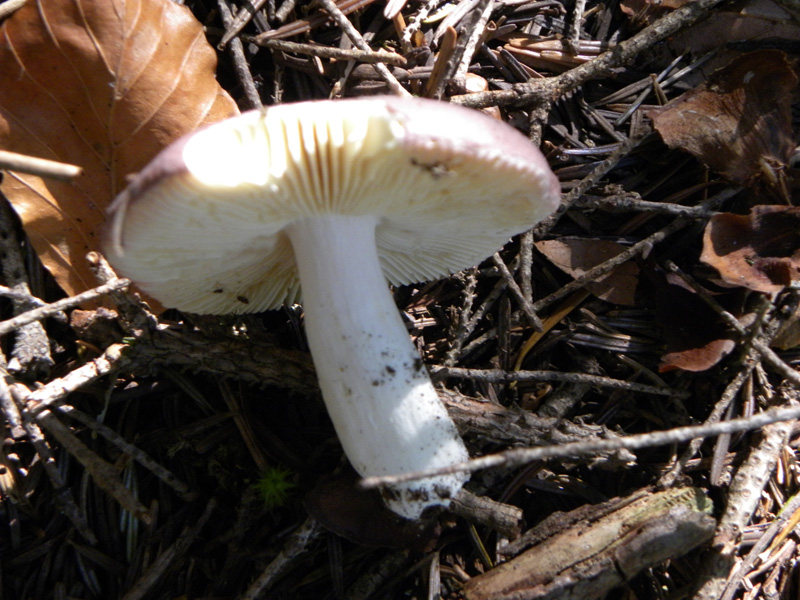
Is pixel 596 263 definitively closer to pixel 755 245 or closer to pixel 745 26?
pixel 755 245

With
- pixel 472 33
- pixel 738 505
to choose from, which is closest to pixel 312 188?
pixel 472 33

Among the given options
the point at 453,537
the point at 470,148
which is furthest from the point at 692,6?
the point at 453,537

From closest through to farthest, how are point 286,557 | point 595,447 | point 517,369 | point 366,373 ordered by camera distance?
1. point 595,447
2. point 366,373
3. point 286,557
4. point 517,369

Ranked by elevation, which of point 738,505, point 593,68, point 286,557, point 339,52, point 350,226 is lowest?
point 738,505

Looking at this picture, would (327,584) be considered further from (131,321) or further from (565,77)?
(565,77)

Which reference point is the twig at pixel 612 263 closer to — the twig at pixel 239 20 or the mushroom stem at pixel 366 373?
the mushroom stem at pixel 366 373

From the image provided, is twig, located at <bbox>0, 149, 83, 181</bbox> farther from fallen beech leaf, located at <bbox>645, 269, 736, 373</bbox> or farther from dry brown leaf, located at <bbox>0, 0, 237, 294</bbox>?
fallen beech leaf, located at <bbox>645, 269, 736, 373</bbox>

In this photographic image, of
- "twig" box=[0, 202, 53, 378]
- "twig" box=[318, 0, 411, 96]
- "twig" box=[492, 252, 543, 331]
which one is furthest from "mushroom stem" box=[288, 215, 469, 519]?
"twig" box=[0, 202, 53, 378]
